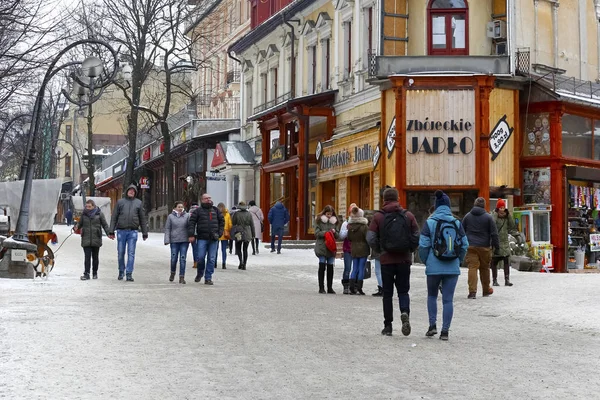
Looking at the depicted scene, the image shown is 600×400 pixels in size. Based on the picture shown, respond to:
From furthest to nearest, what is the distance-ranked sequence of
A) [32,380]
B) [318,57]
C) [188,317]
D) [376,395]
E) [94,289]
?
1. [318,57]
2. [94,289]
3. [188,317]
4. [32,380]
5. [376,395]

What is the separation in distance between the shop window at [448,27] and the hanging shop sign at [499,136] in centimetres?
268

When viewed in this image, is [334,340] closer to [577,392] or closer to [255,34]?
[577,392]

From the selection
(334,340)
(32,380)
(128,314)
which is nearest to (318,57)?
(128,314)

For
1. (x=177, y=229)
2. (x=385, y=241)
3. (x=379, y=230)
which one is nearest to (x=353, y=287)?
(x=177, y=229)

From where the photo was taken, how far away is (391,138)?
3016cm

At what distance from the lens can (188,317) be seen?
14.2m

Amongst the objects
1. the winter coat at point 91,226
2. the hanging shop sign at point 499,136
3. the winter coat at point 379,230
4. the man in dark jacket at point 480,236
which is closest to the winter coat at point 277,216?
the hanging shop sign at point 499,136

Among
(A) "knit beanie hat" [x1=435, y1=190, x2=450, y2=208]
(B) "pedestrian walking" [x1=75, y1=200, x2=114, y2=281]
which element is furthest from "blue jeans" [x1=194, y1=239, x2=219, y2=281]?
(A) "knit beanie hat" [x1=435, y1=190, x2=450, y2=208]

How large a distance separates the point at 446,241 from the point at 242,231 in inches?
558

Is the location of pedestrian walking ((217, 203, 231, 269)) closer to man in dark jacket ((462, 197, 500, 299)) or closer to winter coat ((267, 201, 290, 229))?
winter coat ((267, 201, 290, 229))

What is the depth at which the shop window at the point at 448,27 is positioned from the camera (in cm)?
3192

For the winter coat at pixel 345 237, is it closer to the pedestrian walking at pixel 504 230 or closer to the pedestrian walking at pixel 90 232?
the pedestrian walking at pixel 504 230

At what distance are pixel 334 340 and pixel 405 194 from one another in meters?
18.2

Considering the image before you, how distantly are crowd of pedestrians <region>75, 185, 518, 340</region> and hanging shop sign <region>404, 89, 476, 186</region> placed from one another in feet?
18.9
